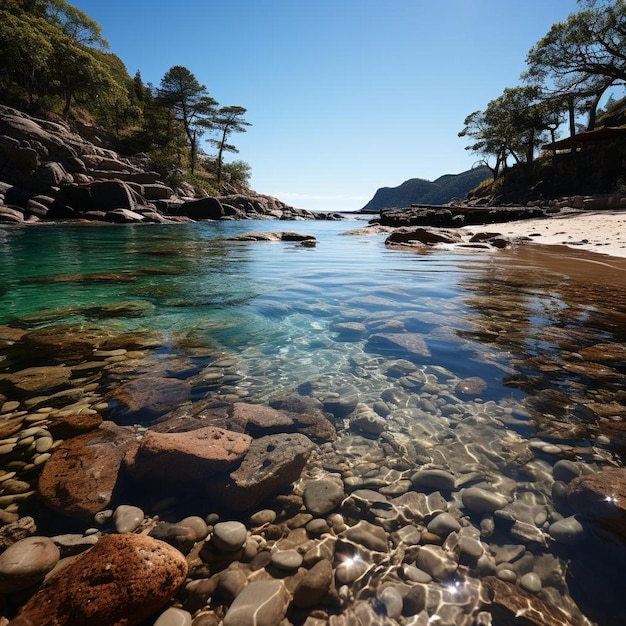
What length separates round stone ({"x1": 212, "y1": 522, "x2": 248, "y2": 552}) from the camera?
5.16ft

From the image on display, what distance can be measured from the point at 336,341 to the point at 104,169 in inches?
1612

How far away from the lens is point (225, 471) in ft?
6.39

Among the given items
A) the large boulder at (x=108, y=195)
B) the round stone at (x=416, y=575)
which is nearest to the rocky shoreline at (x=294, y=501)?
the round stone at (x=416, y=575)

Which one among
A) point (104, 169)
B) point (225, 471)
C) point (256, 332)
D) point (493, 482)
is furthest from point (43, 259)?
point (104, 169)

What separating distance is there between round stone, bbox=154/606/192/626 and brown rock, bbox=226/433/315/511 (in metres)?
0.53

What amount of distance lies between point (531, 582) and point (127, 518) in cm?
185

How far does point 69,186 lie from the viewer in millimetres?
25562

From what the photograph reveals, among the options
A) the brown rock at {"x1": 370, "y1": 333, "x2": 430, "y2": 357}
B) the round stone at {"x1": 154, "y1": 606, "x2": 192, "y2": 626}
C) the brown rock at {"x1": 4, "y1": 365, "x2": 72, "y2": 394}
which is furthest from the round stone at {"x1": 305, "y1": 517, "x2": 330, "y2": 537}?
the brown rock at {"x1": 4, "y1": 365, "x2": 72, "y2": 394}

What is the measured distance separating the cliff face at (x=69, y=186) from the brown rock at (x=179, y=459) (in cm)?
2689

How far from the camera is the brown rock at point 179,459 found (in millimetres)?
1941

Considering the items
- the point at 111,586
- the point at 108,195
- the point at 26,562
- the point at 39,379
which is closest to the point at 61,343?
the point at 39,379

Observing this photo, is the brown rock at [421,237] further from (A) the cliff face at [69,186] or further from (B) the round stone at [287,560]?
(A) the cliff face at [69,186]

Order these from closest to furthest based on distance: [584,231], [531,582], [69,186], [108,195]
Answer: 1. [531,582]
2. [584,231]
3. [69,186]
4. [108,195]

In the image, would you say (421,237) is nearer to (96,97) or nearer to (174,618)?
(174,618)
